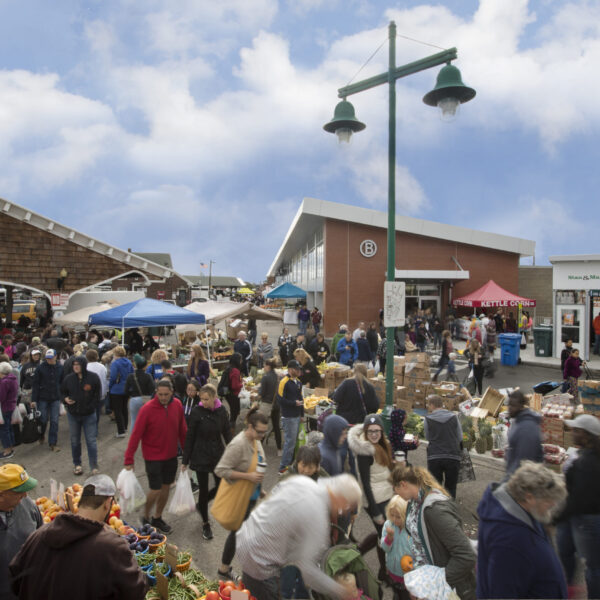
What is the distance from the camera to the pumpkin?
310 centimetres

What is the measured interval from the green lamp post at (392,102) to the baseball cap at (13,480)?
170 inches

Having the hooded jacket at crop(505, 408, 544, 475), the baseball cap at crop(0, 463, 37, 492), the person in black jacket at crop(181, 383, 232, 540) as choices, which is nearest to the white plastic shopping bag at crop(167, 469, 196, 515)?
the person in black jacket at crop(181, 383, 232, 540)

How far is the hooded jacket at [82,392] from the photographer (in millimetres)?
6160

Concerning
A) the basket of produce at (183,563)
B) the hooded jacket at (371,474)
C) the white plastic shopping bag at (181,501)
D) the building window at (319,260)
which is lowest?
the basket of produce at (183,563)

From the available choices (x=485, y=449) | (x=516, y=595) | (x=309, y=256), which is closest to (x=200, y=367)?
(x=485, y=449)

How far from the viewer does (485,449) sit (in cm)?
706

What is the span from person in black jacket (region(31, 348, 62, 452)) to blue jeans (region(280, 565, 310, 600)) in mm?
6026

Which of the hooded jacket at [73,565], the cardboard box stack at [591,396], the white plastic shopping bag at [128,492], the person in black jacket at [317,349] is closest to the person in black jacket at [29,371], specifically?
the white plastic shopping bag at [128,492]

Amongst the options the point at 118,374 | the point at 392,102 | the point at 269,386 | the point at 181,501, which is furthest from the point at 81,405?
the point at 392,102

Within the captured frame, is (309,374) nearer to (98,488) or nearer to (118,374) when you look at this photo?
(118,374)

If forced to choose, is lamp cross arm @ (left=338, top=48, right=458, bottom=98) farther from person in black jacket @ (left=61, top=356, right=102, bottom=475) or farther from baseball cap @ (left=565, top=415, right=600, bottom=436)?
person in black jacket @ (left=61, top=356, right=102, bottom=475)

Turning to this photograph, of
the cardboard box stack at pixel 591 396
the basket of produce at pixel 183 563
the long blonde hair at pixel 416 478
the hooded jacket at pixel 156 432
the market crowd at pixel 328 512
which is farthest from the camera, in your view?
the cardboard box stack at pixel 591 396

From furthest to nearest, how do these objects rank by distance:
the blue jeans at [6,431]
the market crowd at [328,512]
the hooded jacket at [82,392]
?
the blue jeans at [6,431] → the hooded jacket at [82,392] → the market crowd at [328,512]

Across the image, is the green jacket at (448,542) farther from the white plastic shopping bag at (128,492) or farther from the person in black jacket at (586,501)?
the white plastic shopping bag at (128,492)
